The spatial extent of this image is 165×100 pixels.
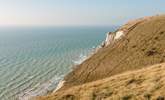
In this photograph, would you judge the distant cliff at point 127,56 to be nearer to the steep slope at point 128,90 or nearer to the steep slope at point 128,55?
the steep slope at point 128,55

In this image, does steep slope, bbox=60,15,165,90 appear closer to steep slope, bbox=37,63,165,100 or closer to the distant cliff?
the distant cliff

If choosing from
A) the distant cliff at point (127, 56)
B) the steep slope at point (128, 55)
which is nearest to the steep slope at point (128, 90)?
the distant cliff at point (127, 56)

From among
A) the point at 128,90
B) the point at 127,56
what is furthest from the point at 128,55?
the point at 128,90

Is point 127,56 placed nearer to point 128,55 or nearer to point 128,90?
point 128,55

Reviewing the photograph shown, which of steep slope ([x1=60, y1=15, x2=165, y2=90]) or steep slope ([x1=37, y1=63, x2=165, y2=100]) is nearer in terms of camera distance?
steep slope ([x1=37, y1=63, x2=165, y2=100])

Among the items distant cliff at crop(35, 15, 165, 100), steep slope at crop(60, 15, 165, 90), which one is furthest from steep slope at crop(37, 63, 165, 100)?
steep slope at crop(60, 15, 165, 90)

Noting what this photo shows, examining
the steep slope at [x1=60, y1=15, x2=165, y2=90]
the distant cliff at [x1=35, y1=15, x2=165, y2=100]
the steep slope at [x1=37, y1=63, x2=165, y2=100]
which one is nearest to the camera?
the steep slope at [x1=37, y1=63, x2=165, y2=100]
